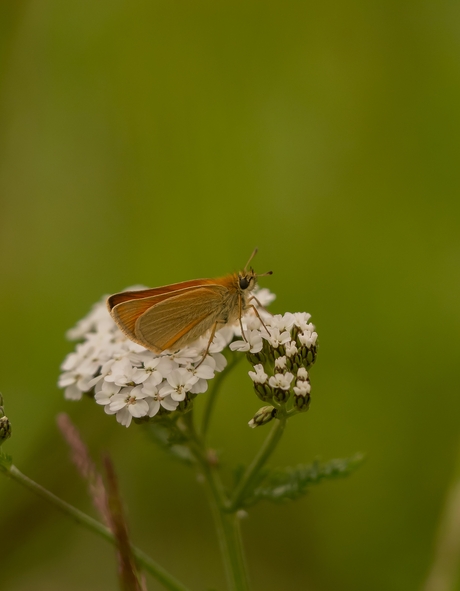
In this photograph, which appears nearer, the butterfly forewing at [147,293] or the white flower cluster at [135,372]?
the white flower cluster at [135,372]

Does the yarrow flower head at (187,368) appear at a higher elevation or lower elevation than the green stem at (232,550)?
higher

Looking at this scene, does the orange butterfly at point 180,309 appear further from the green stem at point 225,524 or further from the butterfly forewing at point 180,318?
the green stem at point 225,524

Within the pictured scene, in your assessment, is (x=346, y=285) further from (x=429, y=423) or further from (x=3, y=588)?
(x=3, y=588)

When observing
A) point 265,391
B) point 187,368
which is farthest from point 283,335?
point 187,368

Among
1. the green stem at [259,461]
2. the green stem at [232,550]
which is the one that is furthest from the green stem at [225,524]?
the green stem at [259,461]

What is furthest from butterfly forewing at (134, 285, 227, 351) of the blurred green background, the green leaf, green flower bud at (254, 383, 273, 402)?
the blurred green background

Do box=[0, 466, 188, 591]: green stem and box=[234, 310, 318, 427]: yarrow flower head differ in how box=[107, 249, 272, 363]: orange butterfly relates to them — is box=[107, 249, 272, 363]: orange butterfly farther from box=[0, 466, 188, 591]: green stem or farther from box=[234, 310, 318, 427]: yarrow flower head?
box=[0, 466, 188, 591]: green stem

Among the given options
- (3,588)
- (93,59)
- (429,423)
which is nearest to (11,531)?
(3,588)
